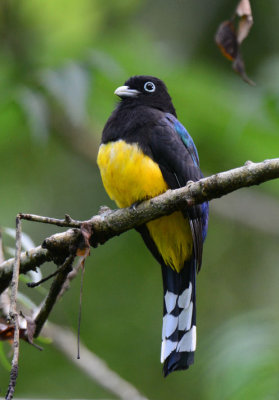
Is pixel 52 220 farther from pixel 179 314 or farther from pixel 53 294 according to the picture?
pixel 179 314

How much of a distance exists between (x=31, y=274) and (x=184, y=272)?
1.52m

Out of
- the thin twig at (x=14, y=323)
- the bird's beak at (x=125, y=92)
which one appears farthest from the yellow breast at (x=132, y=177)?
the thin twig at (x=14, y=323)

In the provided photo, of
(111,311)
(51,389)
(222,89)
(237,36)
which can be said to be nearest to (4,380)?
(51,389)

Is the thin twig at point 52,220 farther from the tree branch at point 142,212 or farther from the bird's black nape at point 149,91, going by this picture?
the bird's black nape at point 149,91

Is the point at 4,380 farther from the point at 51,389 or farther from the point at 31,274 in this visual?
the point at 31,274

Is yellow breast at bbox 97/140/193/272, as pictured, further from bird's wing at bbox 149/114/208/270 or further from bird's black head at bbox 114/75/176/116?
bird's black head at bbox 114/75/176/116

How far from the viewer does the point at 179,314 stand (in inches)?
179

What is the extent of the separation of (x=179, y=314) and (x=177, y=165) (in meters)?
1.00

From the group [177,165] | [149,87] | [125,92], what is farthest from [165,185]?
[149,87]

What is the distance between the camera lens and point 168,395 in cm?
740

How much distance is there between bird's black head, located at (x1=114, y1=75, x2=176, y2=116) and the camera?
4.93 metres

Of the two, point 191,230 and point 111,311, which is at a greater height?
point 111,311

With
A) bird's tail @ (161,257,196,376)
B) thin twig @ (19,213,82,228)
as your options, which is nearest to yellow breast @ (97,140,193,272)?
bird's tail @ (161,257,196,376)

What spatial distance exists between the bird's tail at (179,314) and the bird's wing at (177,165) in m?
0.39
